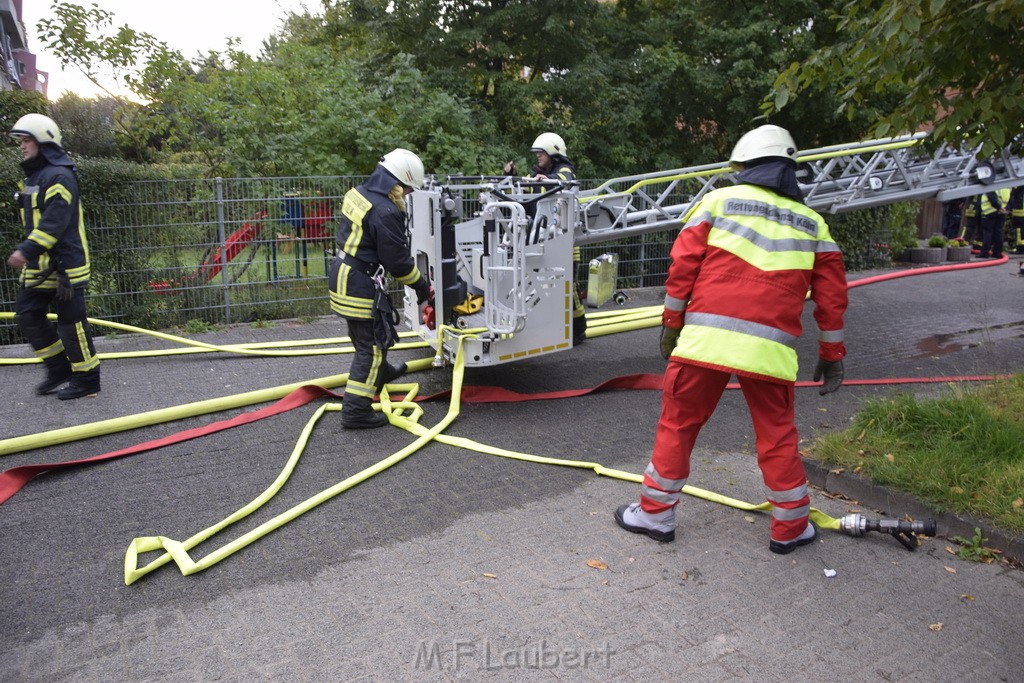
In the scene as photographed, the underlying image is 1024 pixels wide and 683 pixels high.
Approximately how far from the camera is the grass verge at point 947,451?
421 centimetres

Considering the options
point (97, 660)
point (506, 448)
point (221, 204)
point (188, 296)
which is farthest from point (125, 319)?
point (97, 660)

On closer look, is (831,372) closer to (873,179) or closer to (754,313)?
(754,313)

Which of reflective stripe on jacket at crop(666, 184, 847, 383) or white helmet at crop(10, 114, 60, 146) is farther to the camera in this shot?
white helmet at crop(10, 114, 60, 146)

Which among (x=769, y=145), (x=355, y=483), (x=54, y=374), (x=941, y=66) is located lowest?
(x=355, y=483)

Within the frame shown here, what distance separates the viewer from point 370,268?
570cm

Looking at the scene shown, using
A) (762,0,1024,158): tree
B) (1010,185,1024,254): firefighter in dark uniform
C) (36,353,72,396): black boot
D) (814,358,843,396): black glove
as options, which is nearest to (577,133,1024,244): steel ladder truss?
(762,0,1024,158): tree

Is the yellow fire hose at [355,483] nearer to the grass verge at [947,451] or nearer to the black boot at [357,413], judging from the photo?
the black boot at [357,413]

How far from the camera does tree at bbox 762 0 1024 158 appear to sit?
15.0 ft

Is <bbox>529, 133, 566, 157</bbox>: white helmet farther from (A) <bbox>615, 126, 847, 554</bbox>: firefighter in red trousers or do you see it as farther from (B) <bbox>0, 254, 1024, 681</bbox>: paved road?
(A) <bbox>615, 126, 847, 554</bbox>: firefighter in red trousers

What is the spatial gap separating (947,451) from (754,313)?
174 centimetres

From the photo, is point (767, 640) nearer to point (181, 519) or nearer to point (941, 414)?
point (941, 414)

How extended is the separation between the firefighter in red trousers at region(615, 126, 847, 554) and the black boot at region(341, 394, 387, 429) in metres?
2.38

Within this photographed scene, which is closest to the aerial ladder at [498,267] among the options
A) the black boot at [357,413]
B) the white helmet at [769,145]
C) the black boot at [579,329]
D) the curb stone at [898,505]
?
the black boot at [357,413]

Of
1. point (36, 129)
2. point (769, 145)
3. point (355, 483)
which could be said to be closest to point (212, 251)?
point (36, 129)
